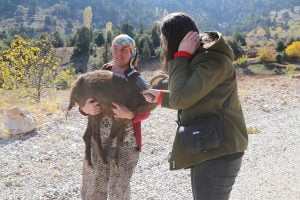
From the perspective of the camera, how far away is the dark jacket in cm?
219

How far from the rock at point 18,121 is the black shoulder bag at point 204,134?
5.96 meters

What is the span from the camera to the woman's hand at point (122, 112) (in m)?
2.99

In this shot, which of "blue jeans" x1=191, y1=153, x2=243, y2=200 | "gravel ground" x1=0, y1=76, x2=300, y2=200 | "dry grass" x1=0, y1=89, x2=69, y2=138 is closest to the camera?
"blue jeans" x1=191, y1=153, x2=243, y2=200

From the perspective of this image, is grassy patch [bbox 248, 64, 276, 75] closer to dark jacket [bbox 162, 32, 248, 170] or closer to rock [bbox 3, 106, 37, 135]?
rock [bbox 3, 106, 37, 135]

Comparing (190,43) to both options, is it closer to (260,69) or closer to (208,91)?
(208,91)

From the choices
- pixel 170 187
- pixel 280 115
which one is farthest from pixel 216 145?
pixel 280 115

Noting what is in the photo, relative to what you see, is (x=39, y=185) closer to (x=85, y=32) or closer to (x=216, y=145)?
(x=216, y=145)

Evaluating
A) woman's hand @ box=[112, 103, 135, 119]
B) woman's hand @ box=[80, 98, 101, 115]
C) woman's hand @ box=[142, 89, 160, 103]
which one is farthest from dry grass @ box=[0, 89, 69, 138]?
woman's hand @ box=[142, 89, 160, 103]

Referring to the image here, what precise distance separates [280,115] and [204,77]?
31.1ft

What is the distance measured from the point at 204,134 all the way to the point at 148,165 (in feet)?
13.8

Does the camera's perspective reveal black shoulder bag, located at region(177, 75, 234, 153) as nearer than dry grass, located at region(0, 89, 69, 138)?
Yes

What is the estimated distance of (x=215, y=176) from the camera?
2.31 metres

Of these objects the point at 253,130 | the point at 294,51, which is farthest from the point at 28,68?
the point at 294,51

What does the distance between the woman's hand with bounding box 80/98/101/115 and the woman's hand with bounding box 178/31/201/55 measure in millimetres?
1034
